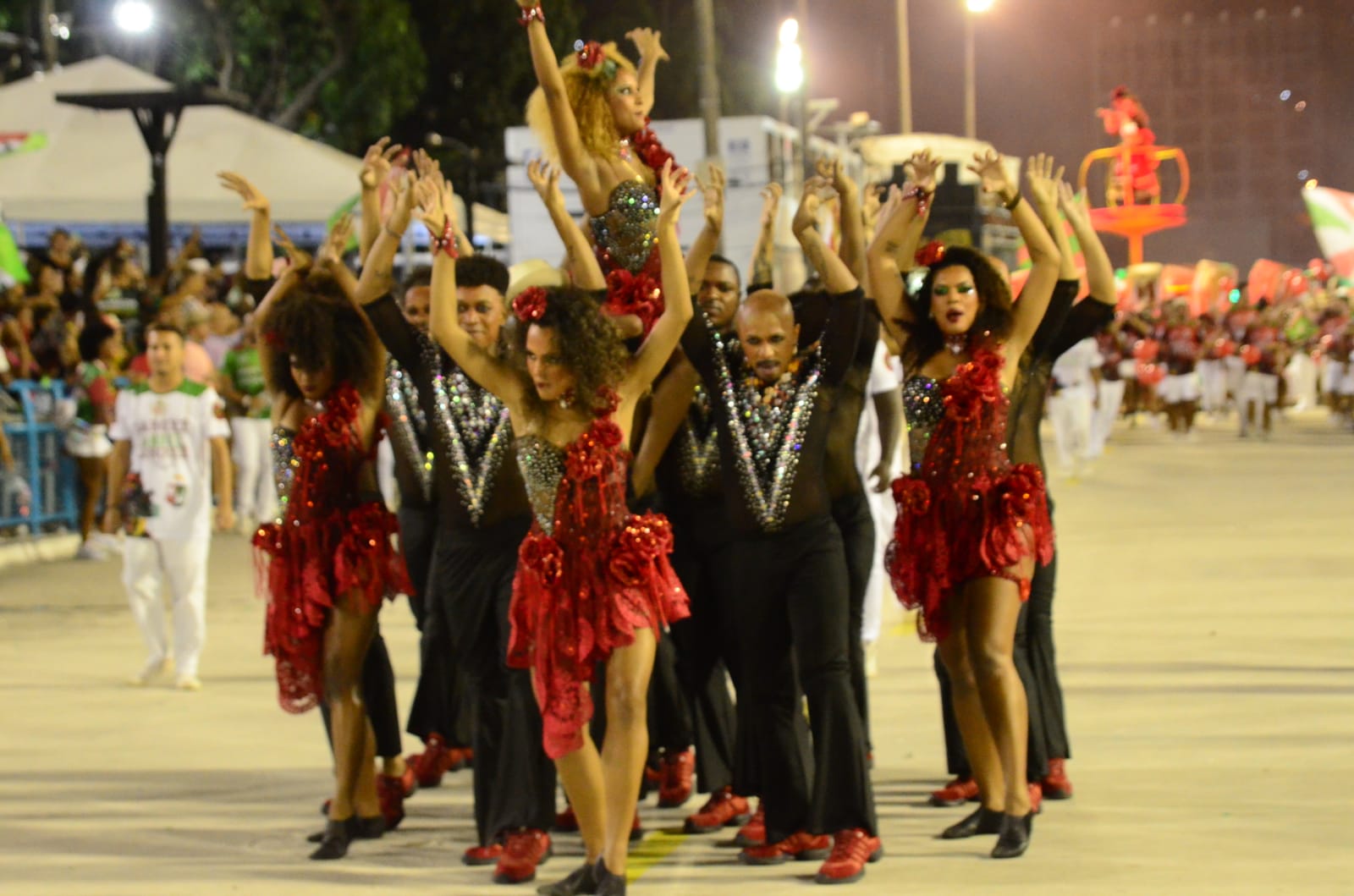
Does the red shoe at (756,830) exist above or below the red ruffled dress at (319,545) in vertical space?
below

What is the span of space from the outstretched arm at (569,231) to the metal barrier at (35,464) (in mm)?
10566

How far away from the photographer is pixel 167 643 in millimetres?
10398

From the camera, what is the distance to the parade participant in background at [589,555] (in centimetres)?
591

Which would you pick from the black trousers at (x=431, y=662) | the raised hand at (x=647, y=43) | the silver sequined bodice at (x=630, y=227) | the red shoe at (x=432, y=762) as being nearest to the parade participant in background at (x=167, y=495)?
the black trousers at (x=431, y=662)

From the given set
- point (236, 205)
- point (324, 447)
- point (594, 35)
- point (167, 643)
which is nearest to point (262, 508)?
point (236, 205)

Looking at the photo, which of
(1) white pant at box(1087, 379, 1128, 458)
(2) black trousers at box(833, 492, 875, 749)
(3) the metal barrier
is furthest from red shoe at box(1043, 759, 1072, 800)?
(1) white pant at box(1087, 379, 1128, 458)

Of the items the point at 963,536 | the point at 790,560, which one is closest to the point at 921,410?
the point at 963,536

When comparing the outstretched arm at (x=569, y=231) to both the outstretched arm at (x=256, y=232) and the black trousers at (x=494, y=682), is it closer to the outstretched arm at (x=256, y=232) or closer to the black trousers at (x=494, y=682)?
A: the black trousers at (x=494, y=682)

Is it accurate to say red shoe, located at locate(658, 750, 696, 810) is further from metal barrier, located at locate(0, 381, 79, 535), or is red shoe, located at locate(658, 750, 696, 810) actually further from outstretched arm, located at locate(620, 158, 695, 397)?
metal barrier, located at locate(0, 381, 79, 535)

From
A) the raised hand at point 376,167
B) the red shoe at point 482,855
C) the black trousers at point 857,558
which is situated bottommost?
the red shoe at point 482,855

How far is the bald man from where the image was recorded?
6.38 m

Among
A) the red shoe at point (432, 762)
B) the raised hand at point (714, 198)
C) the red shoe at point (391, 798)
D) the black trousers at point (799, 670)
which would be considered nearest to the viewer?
the black trousers at point (799, 670)

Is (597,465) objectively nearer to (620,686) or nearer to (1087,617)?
(620,686)

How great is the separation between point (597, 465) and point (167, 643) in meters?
5.14
